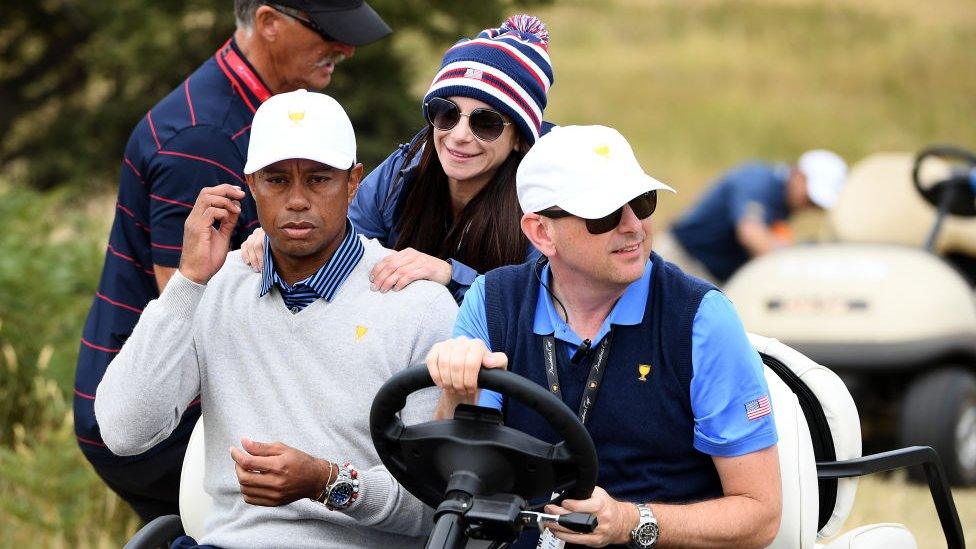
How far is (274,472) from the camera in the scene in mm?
2830

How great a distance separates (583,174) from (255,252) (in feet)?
2.77

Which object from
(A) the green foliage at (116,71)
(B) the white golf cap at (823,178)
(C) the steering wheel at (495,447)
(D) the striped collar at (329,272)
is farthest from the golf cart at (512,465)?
(B) the white golf cap at (823,178)

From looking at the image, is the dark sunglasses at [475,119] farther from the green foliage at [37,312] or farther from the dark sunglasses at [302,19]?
the green foliage at [37,312]

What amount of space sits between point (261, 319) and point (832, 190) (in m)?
6.51

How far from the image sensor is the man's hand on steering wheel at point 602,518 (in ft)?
8.56

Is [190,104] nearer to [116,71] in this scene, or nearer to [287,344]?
[287,344]

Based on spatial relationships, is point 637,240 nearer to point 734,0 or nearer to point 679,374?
point 679,374

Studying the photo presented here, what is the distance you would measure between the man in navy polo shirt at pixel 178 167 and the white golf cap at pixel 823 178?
5535 millimetres

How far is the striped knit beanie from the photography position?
3.61 metres

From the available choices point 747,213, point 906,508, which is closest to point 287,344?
point 906,508

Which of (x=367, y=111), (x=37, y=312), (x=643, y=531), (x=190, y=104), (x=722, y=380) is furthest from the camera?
(x=367, y=111)

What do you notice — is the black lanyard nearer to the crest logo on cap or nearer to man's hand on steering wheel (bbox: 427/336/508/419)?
man's hand on steering wheel (bbox: 427/336/508/419)

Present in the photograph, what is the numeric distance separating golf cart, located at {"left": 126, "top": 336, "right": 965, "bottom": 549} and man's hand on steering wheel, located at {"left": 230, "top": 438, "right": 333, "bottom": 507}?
177mm

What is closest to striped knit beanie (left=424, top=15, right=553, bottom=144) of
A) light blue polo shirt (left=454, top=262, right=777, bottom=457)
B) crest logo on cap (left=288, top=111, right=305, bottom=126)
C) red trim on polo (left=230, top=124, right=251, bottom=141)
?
red trim on polo (left=230, top=124, right=251, bottom=141)
